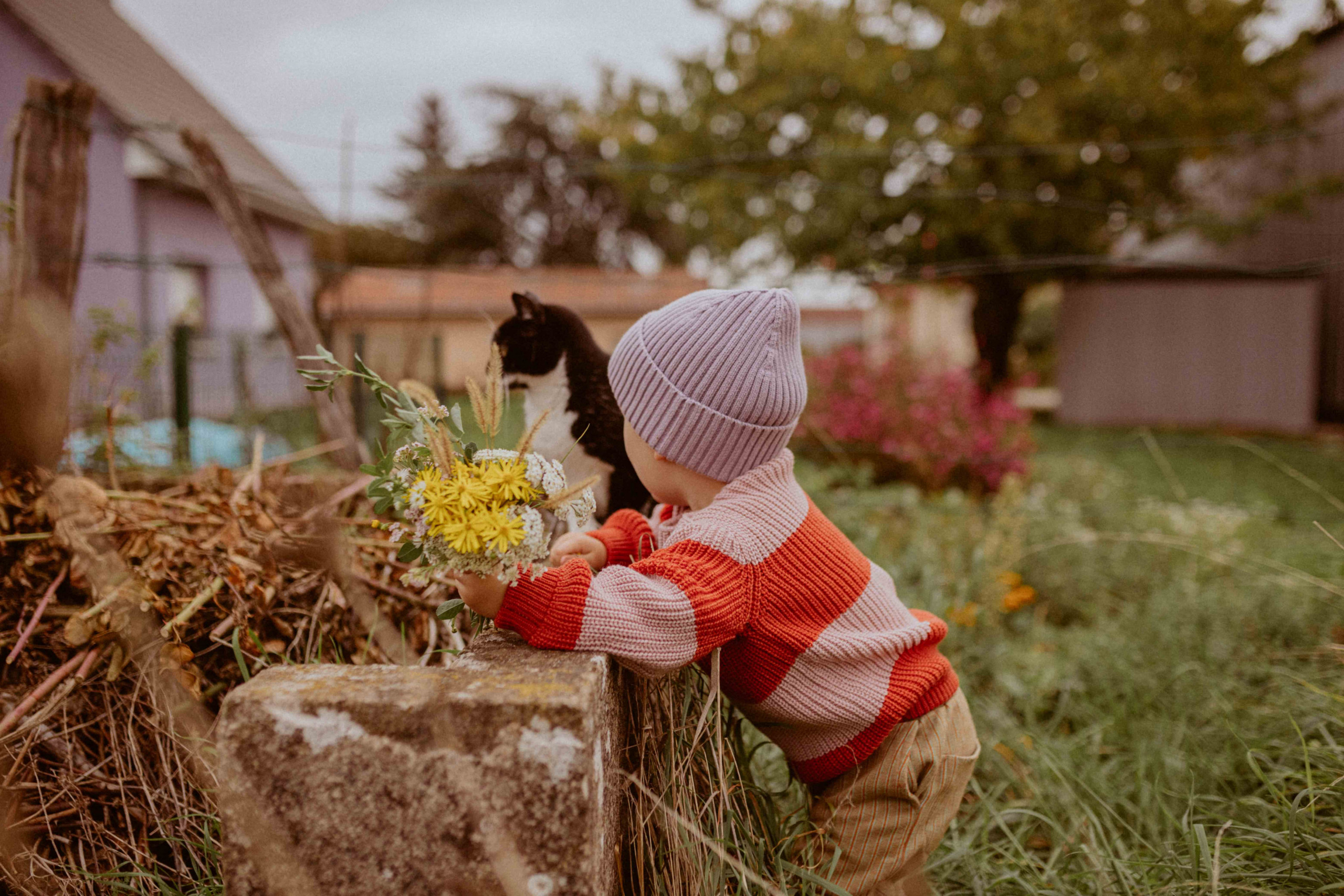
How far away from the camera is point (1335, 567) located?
3.15 metres

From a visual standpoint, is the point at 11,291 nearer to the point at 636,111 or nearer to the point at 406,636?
the point at 406,636

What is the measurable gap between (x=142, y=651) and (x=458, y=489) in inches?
42.0

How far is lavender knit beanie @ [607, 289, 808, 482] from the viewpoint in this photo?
132cm

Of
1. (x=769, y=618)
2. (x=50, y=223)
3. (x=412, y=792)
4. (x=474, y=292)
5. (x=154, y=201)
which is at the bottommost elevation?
(x=412, y=792)

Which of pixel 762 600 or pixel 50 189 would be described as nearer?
pixel 762 600

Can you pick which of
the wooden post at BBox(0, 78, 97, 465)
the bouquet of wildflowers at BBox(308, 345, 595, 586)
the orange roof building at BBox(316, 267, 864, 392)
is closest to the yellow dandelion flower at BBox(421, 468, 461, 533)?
the bouquet of wildflowers at BBox(308, 345, 595, 586)

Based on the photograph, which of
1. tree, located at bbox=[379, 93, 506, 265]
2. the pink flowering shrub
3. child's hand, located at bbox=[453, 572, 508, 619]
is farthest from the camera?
tree, located at bbox=[379, 93, 506, 265]

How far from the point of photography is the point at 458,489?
1.06 meters

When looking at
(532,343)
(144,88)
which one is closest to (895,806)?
(532,343)

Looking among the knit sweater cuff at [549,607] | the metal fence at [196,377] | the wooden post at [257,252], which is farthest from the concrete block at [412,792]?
the wooden post at [257,252]

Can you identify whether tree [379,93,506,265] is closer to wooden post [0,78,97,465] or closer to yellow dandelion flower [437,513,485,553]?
wooden post [0,78,97,465]

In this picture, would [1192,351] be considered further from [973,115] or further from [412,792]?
[412,792]

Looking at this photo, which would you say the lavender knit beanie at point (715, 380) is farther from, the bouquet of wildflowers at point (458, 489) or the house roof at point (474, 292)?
the house roof at point (474, 292)

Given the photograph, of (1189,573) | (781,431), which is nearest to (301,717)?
(781,431)
